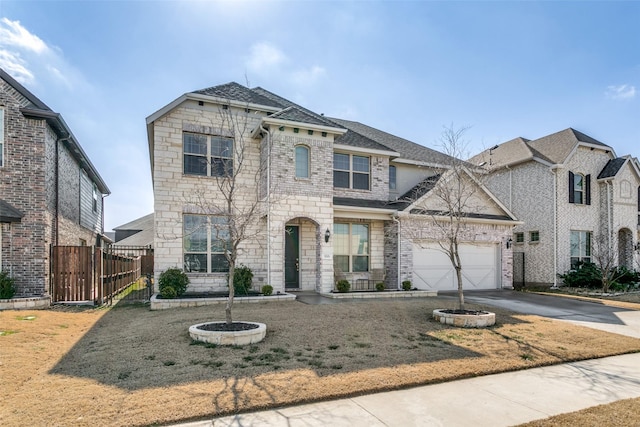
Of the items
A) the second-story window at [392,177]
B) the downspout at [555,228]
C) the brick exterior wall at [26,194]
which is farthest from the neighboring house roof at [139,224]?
the downspout at [555,228]

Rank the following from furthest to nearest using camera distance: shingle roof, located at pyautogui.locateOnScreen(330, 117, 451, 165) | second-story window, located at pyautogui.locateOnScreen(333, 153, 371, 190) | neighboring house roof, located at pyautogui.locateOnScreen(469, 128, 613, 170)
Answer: neighboring house roof, located at pyautogui.locateOnScreen(469, 128, 613, 170) < shingle roof, located at pyautogui.locateOnScreen(330, 117, 451, 165) < second-story window, located at pyautogui.locateOnScreen(333, 153, 371, 190)

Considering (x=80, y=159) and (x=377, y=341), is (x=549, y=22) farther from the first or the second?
(x=80, y=159)

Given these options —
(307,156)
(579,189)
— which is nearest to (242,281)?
(307,156)

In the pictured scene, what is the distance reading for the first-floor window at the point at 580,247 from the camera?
1959 centimetres

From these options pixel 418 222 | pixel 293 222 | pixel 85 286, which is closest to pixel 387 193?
pixel 418 222

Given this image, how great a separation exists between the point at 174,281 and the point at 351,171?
800 centimetres

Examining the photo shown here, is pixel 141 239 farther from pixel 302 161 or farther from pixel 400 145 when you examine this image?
pixel 302 161

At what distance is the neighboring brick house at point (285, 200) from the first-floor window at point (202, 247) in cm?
3

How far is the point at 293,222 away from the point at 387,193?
452 centimetres

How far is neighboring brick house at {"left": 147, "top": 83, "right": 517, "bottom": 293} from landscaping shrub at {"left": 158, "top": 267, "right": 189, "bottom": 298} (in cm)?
75

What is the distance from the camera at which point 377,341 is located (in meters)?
7.51

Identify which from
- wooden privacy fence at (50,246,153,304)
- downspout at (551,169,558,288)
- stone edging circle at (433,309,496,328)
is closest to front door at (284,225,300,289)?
wooden privacy fence at (50,246,153,304)

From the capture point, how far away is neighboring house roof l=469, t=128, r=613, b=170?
19.6m

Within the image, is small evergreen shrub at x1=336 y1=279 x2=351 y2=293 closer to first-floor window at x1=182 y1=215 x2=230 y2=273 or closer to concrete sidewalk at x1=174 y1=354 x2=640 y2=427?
first-floor window at x1=182 y1=215 x2=230 y2=273
